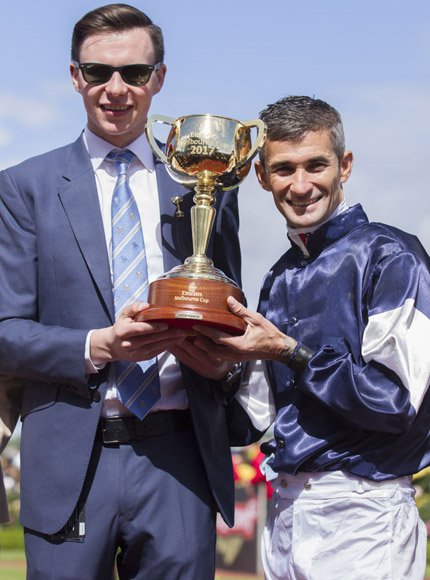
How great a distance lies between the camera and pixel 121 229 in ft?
13.1

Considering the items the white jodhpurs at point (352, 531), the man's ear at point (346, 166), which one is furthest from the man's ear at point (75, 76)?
the white jodhpurs at point (352, 531)

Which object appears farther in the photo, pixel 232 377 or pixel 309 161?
pixel 232 377

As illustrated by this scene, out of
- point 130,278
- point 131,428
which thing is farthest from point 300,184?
point 131,428

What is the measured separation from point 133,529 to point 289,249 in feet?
3.89

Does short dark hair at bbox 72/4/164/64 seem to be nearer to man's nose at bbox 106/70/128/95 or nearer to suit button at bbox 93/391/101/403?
man's nose at bbox 106/70/128/95

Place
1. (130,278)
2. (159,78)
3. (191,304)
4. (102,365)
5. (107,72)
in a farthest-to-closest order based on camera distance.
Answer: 1. (159,78)
2. (107,72)
3. (130,278)
4. (102,365)
5. (191,304)

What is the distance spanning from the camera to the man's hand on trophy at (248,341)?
3.74 metres

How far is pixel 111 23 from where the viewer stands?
13.6 feet

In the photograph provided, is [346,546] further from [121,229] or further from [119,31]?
[119,31]

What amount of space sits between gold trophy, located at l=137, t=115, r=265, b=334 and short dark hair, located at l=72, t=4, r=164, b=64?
368mm

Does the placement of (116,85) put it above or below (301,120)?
above

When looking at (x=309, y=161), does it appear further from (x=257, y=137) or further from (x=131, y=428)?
(x=131, y=428)

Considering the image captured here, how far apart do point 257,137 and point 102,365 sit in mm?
969

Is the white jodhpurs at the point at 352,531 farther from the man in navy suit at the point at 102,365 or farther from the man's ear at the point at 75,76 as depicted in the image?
the man's ear at the point at 75,76
